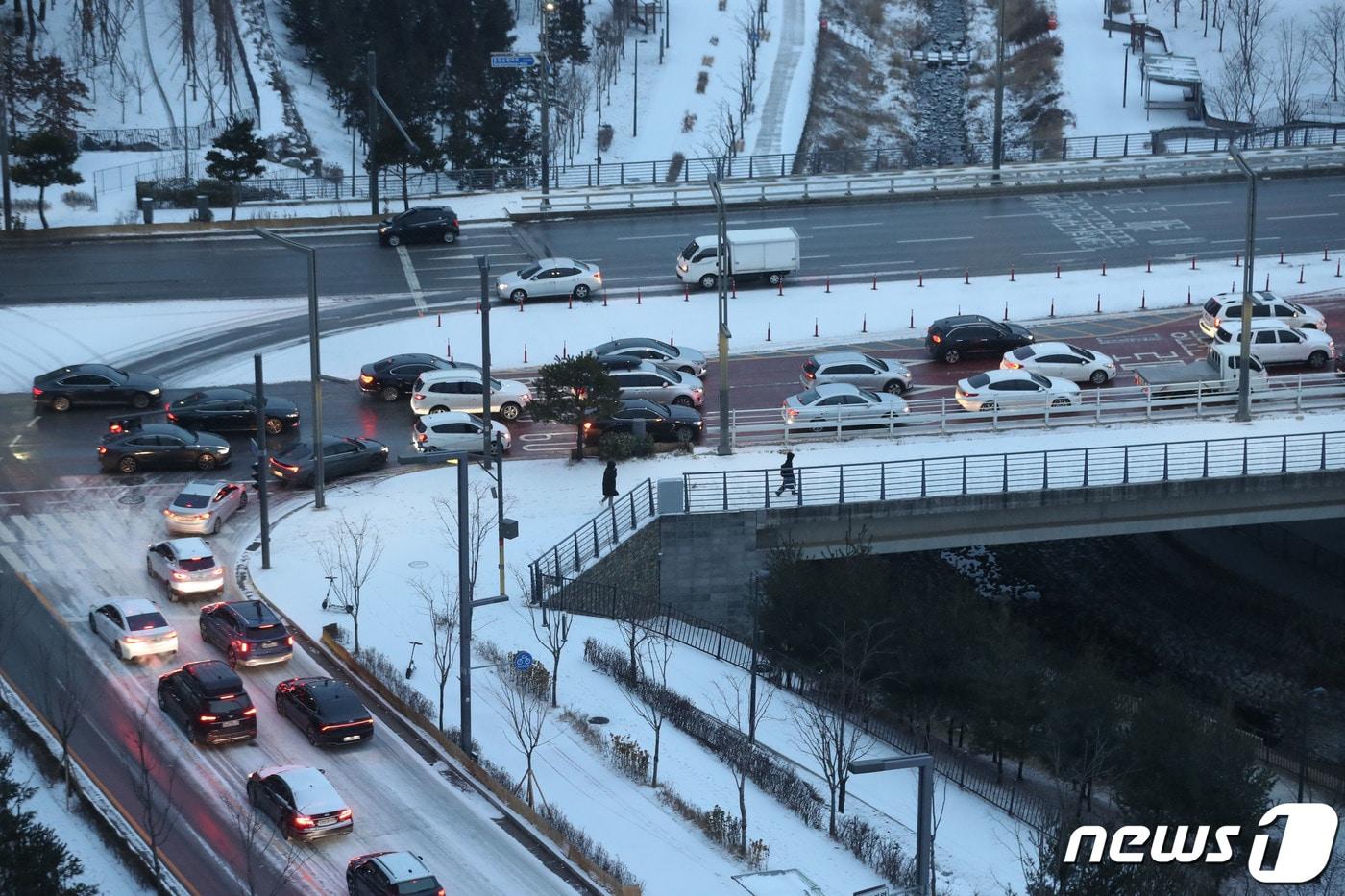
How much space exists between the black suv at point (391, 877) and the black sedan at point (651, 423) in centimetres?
2020

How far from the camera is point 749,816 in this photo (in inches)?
1219

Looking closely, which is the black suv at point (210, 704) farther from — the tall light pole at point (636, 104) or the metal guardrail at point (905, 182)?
the tall light pole at point (636, 104)

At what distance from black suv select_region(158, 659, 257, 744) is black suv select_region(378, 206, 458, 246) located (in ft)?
111

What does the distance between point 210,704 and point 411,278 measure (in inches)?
1239

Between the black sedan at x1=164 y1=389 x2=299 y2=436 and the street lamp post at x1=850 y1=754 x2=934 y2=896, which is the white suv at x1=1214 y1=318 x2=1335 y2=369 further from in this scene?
the street lamp post at x1=850 y1=754 x2=934 y2=896

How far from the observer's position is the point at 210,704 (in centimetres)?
3138

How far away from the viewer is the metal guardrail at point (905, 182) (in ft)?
227

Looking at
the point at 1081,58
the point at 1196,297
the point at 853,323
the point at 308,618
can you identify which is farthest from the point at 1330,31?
the point at 308,618

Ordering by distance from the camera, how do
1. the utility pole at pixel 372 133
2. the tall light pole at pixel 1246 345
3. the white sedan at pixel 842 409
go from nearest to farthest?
1. the tall light pole at pixel 1246 345
2. the white sedan at pixel 842 409
3. the utility pole at pixel 372 133

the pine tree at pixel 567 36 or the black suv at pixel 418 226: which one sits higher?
the pine tree at pixel 567 36

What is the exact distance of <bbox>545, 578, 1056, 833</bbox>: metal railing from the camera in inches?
1390

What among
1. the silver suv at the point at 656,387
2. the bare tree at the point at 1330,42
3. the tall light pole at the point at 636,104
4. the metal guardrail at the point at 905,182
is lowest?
the silver suv at the point at 656,387

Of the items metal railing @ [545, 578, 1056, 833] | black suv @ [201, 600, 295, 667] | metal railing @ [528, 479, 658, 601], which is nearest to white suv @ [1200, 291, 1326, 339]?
metal railing @ [528, 479, 658, 601]

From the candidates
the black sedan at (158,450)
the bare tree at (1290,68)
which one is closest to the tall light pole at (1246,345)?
the black sedan at (158,450)
